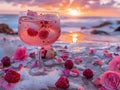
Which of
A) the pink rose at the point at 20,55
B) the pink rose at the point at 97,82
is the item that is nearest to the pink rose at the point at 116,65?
the pink rose at the point at 97,82

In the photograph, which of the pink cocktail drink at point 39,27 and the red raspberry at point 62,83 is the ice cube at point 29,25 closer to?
the pink cocktail drink at point 39,27

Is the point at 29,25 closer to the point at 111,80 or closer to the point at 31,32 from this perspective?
the point at 31,32

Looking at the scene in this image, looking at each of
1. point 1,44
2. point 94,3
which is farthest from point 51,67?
point 94,3

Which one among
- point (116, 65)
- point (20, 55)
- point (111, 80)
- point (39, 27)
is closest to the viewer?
point (111, 80)

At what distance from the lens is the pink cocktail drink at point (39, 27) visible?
1.57 meters

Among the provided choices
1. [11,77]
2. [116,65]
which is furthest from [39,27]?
[116,65]

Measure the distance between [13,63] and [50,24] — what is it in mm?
395

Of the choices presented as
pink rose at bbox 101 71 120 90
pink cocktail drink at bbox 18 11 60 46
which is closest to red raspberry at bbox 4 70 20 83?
pink cocktail drink at bbox 18 11 60 46

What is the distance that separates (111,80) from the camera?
129 centimetres

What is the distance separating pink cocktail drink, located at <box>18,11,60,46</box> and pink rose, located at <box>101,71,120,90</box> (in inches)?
A: 17.4

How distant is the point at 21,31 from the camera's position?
165 cm

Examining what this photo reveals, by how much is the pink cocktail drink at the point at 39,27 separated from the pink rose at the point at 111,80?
442 millimetres

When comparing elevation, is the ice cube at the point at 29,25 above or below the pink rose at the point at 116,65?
above

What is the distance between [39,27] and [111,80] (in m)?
0.49
